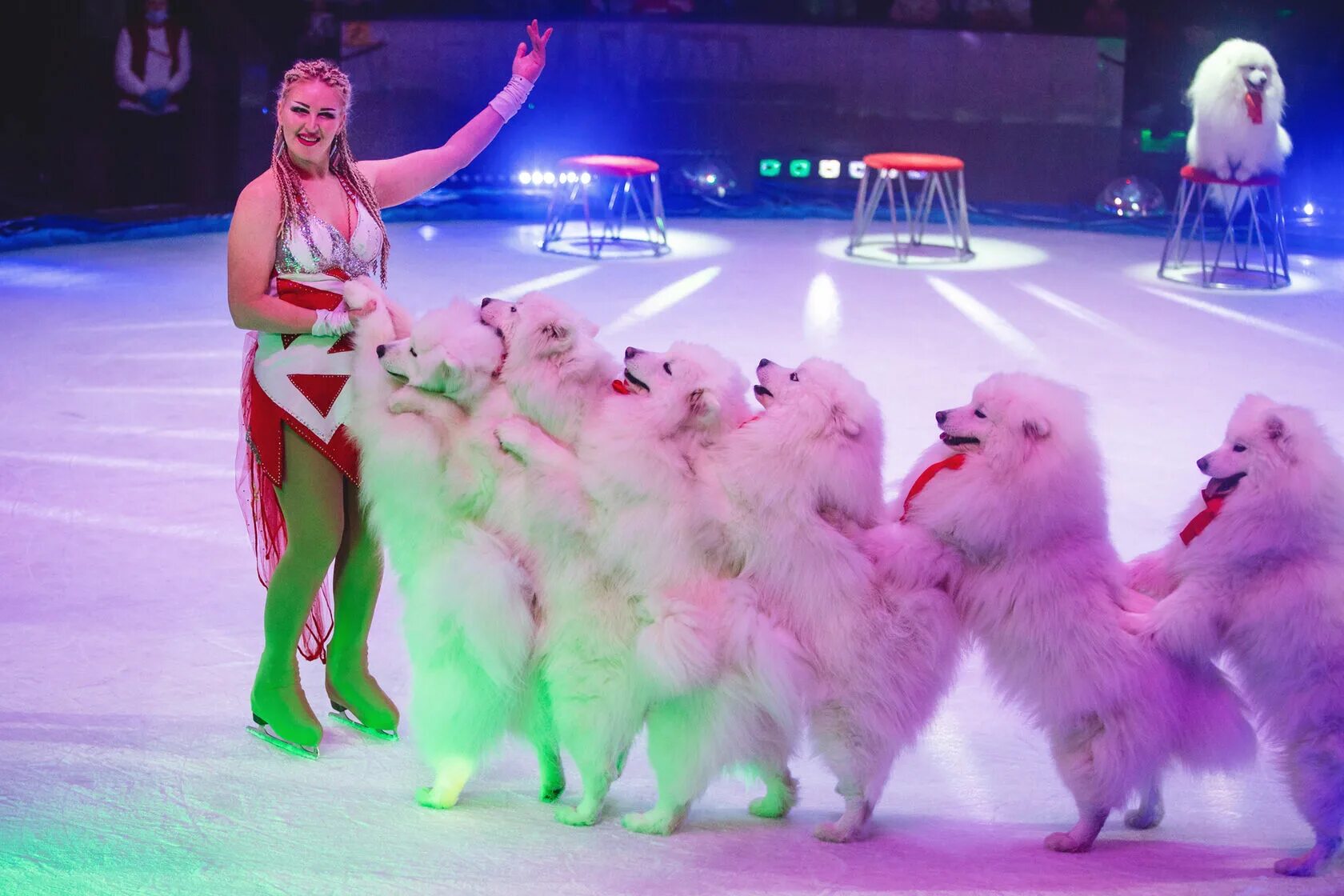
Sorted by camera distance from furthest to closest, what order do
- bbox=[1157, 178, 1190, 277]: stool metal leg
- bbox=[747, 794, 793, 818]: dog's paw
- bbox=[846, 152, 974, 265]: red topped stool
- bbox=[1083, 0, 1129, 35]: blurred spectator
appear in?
1. bbox=[1083, 0, 1129, 35]: blurred spectator
2. bbox=[846, 152, 974, 265]: red topped stool
3. bbox=[1157, 178, 1190, 277]: stool metal leg
4. bbox=[747, 794, 793, 818]: dog's paw

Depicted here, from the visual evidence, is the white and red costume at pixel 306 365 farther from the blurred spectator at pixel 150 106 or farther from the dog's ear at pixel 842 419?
the blurred spectator at pixel 150 106

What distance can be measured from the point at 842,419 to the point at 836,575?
26 centimetres

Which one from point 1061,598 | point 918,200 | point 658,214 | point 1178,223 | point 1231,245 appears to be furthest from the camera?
point 1231,245

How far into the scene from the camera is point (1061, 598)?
2182 millimetres

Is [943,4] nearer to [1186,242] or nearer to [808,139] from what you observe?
[808,139]

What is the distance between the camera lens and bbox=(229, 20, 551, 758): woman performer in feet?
8.39

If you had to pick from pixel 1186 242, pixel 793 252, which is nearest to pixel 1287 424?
pixel 793 252

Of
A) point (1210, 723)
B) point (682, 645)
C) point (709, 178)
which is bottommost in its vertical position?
point (1210, 723)

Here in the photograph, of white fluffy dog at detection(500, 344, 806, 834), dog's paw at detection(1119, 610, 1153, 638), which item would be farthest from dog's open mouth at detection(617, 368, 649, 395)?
dog's paw at detection(1119, 610, 1153, 638)

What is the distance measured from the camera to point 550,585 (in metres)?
2.33

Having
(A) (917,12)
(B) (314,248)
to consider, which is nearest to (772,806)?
(B) (314,248)

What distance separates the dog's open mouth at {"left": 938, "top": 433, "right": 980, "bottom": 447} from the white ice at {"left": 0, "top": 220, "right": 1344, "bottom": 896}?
679mm

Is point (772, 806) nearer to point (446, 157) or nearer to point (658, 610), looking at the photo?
point (658, 610)

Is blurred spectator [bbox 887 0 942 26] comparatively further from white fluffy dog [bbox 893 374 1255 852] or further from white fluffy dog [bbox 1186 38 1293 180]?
white fluffy dog [bbox 893 374 1255 852]
